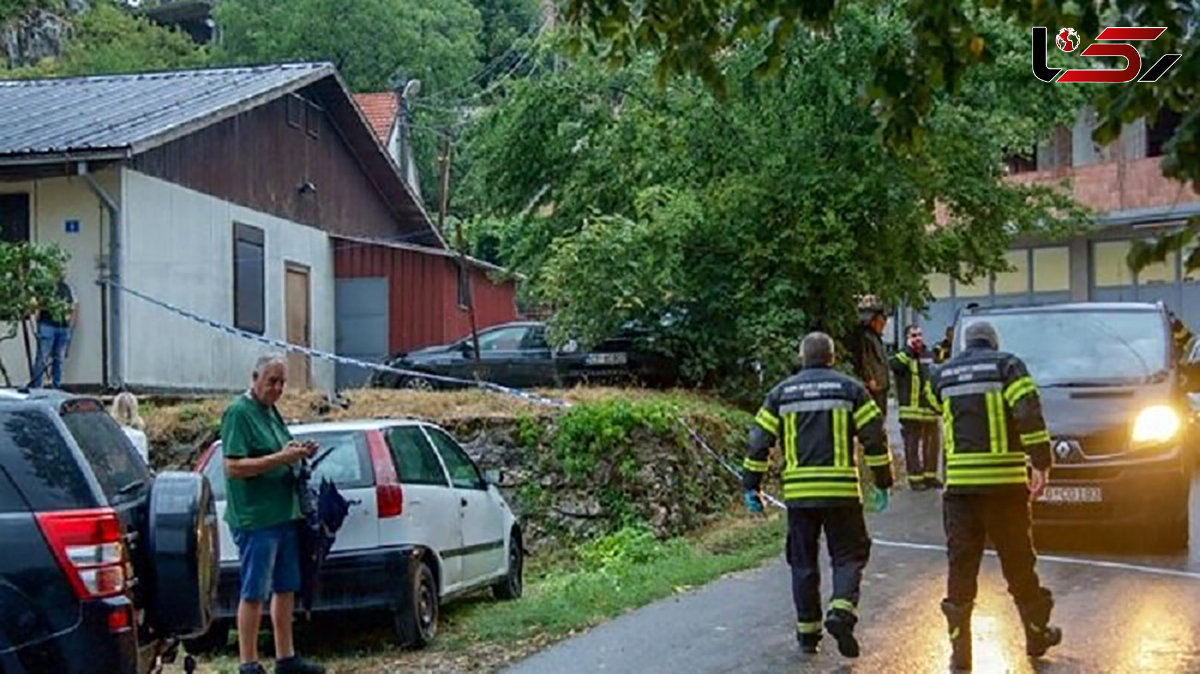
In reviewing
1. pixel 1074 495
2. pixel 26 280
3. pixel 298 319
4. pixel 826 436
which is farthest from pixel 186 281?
pixel 826 436

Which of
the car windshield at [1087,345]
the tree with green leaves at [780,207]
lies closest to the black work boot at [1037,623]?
the car windshield at [1087,345]

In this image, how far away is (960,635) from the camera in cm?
797

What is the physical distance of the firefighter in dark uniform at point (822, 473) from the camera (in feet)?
28.4

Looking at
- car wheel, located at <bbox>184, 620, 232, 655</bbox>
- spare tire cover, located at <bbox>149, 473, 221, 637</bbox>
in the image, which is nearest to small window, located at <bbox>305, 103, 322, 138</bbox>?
car wheel, located at <bbox>184, 620, 232, 655</bbox>

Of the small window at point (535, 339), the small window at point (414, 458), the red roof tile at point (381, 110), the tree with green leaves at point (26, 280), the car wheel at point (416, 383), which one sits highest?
the red roof tile at point (381, 110)

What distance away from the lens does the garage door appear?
26484mm

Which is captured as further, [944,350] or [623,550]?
[944,350]

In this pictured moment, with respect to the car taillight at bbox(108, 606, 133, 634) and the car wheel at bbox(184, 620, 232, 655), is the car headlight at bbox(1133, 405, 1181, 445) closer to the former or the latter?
the car wheel at bbox(184, 620, 232, 655)

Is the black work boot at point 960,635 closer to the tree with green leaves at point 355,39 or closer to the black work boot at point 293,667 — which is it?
the black work boot at point 293,667

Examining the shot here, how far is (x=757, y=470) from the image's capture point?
9039 millimetres

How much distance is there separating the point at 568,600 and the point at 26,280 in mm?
8226

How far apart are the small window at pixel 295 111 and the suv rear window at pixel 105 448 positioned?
18.1 m

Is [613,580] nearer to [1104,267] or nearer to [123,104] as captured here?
[123,104]

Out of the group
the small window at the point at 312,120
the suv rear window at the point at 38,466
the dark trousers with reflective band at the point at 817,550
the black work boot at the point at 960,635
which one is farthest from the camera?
the small window at the point at 312,120
